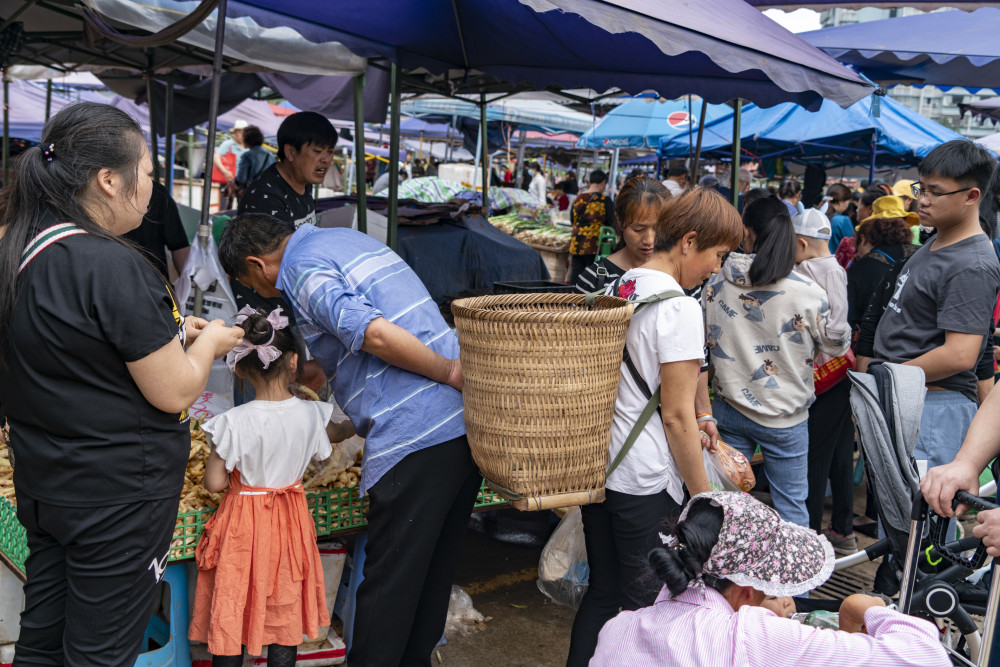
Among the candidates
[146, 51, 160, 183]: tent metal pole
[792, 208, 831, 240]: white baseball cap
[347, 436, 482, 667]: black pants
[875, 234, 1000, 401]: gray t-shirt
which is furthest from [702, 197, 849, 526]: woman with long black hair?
[146, 51, 160, 183]: tent metal pole

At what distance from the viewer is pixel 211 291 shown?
375 cm

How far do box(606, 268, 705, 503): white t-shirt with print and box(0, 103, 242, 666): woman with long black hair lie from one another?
1.29 m

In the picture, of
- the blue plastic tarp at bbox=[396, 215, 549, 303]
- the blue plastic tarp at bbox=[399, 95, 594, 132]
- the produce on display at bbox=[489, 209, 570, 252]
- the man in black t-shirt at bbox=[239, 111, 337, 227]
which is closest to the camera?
the man in black t-shirt at bbox=[239, 111, 337, 227]

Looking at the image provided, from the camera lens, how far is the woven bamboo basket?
2.21 m

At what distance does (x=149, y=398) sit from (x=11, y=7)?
12.9 ft

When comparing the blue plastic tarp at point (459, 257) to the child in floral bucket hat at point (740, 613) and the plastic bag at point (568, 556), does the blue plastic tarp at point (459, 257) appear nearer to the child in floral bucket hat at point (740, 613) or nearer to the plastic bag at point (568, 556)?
→ the plastic bag at point (568, 556)

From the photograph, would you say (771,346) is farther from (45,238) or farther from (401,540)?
(45,238)

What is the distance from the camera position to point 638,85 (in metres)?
5.04

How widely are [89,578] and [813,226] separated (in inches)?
151

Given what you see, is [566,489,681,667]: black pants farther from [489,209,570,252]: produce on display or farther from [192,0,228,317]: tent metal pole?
[489,209,570,252]: produce on display

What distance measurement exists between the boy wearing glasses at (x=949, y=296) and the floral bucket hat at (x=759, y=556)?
1704 millimetres

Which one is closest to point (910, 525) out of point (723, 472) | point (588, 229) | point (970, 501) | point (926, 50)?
point (970, 501)

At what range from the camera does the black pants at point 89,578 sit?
2004mm

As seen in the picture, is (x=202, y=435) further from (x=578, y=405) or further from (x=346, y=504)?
(x=578, y=405)
